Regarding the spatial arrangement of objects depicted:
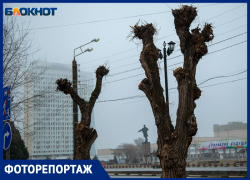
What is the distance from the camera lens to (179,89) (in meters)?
8.37

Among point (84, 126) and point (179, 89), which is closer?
point (179, 89)

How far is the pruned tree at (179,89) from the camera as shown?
793 cm

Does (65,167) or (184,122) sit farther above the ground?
(184,122)

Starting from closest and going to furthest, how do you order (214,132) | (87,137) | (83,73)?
(87,137), (83,73), (214,132)

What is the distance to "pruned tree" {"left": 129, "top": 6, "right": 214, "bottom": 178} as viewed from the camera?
7.93 m

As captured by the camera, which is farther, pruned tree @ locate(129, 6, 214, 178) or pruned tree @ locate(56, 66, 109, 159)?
pruned tree @ locate(56, 66, 109, 159)

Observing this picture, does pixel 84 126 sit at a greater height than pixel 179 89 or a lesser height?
lesser

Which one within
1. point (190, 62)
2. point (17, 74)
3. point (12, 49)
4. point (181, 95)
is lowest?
point (181, 95)

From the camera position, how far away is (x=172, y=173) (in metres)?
7.86

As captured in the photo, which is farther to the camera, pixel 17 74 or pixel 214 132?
pixel 214 132

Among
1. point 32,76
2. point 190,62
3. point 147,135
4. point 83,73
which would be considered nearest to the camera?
point 190,62

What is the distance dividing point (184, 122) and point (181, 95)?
75cm

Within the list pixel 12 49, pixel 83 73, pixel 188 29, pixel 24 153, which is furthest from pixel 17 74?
pixel 24 153

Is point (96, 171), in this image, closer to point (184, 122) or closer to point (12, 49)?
point (184, 122)
